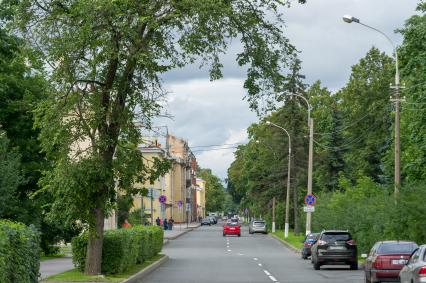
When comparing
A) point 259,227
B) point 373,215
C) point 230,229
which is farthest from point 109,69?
point 259,227

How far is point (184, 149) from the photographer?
18462 cm

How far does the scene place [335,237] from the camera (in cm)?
3616

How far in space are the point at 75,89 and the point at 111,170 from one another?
2.52m

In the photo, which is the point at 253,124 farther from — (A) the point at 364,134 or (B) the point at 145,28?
(B) the point at 145,28

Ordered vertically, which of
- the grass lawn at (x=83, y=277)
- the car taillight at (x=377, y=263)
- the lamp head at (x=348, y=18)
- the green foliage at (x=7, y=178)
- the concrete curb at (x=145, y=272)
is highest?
the lamp head at (x=348, y=18)

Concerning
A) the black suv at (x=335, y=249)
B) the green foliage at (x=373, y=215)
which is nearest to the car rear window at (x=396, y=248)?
the green foliage at (x=373, y=215)

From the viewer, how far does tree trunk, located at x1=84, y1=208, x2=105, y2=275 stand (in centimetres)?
2642

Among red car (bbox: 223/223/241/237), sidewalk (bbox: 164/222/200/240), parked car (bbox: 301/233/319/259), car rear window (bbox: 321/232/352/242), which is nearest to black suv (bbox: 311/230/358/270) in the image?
car rear window (bbox: 321/232/352/242)

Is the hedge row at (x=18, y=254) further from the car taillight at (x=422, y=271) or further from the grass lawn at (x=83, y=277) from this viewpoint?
the car taillight at (x=422, y=271)

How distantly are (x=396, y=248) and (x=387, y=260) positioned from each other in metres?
0.89

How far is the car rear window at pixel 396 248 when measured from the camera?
84.6 feet

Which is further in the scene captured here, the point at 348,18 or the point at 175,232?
the point at 175,232

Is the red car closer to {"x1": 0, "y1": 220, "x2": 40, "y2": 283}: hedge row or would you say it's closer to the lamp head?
the lamp head

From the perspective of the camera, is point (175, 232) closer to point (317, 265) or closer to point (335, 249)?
point (317, 265)
